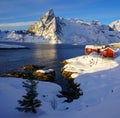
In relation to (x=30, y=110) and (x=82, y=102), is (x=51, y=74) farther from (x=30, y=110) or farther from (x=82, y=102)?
(x=30, y=110)

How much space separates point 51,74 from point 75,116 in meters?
38.0

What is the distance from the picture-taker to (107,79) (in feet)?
152

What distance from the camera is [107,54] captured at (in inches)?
3602

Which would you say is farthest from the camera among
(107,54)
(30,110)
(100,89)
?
(107,54)

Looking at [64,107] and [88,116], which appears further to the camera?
[64,107]

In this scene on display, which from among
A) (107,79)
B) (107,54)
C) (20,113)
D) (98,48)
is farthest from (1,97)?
(98,48)

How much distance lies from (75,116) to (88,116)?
1.54m

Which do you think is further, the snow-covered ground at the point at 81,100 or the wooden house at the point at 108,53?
the wooden house at the point at 108,53

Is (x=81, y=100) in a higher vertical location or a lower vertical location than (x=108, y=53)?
lower

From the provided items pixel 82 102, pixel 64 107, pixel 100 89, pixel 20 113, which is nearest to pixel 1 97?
pixel 20 113

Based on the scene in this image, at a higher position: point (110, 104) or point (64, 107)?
point (110, 104)

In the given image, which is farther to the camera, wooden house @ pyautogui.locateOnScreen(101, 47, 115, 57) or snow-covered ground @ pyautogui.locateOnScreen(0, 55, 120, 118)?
wooden house @ pyautogui.locateOnScreen(101, 47, 115, 57)

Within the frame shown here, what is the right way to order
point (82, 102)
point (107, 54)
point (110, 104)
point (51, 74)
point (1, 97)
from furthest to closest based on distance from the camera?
point (107, 54)
point (51, 74)
point (82, 102)
point (1, 97)
point (110, 104)

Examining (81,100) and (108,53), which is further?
(108,53)
